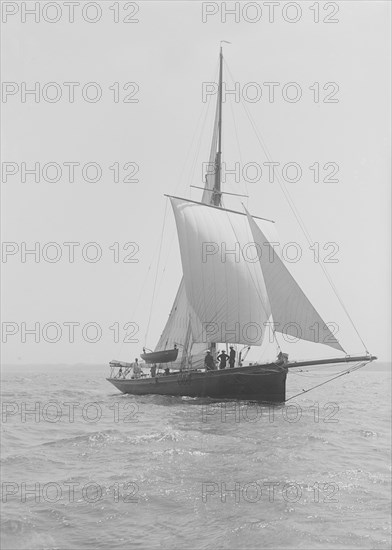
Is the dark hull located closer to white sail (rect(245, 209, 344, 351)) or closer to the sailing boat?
the sailing boat

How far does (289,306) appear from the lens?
32188 millimetres

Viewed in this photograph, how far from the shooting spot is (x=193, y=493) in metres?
13.4

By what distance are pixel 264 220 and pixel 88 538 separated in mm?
36331

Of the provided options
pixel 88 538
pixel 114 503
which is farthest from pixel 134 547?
pixel 114 503

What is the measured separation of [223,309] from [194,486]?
25193 mm

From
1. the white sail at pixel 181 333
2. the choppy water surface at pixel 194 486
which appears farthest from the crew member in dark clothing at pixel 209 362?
the choppy water surface at pixel 194 486

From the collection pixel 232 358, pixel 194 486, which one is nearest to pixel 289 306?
pixel 232 358

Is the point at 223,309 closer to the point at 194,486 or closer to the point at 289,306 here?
the point at 289,306

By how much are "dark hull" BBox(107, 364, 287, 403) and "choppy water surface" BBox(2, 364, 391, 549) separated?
8592mm

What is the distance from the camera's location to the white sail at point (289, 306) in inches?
1200

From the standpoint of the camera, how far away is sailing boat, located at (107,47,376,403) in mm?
32875

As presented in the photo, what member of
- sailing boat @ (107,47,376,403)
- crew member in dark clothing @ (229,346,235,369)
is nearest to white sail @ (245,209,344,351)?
sailing boat @ (107,47,376,403)

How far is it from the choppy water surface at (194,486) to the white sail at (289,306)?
5260 millimetres

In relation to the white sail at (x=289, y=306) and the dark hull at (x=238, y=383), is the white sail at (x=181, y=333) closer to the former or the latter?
the dark hull at (x=238, y=383)
